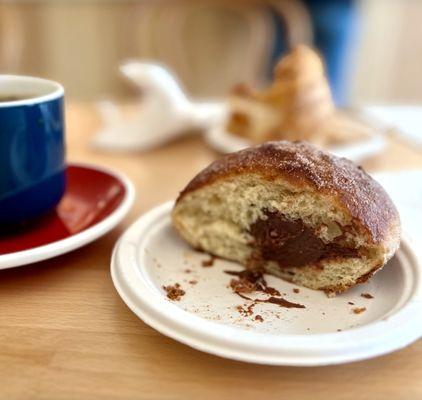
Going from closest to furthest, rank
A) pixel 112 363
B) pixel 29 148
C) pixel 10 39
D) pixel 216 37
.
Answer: pixel 112 363, pixel 29 148, pixel 10 39, pixel 216 37

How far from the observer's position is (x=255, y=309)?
2.32 ft

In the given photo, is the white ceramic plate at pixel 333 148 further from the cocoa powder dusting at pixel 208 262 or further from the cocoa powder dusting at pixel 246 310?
the cocoa powder dusting at pixel 246 310

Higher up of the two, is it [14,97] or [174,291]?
[14,97]

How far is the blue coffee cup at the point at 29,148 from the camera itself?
2.67 feet

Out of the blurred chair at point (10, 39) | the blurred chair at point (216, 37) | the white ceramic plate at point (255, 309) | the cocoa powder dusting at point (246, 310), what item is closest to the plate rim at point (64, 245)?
the white ceramic plate at point (255, 309)

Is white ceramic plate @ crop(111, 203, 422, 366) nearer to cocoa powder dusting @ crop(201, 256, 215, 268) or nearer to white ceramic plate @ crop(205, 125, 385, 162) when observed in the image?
cocoa powder dusting @ crop(201, 256, 215, 268)

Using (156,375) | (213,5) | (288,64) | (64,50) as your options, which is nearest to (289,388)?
(156,375)

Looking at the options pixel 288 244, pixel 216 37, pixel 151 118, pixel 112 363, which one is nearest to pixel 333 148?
pixel 151 118

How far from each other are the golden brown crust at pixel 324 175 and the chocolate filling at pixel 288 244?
0.19ft

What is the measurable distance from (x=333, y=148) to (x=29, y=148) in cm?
80

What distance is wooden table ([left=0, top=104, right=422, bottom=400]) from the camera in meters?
0.56

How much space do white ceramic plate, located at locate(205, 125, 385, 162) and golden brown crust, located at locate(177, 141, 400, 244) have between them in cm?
49

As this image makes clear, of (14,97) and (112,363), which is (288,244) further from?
(14,97)

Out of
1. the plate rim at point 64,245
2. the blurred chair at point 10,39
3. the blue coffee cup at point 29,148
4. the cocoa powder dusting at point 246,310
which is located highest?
the blue coffee cup at point 29,148
